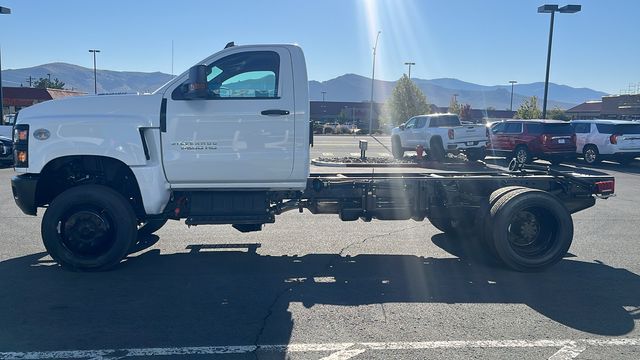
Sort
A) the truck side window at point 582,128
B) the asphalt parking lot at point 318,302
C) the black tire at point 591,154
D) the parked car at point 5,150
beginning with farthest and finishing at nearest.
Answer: the truck side window at point 582,128 → the black tire at point 591,154 → the parked car at point 5,150 → the asphalt parking lot at point 318,302

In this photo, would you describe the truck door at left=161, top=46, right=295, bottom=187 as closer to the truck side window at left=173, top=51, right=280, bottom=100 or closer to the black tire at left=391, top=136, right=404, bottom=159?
the truck side window at left=173, top=51, right=280, bottom=100

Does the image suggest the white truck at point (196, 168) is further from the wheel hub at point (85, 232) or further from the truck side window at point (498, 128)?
the truck side window at point (498, 128)

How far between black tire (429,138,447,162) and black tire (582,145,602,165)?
539 centimetres

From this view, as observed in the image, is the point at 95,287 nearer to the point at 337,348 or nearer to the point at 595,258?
the point at 337,348

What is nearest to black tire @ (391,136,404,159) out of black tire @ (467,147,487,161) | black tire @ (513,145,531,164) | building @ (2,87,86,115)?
black tire @ (467,147,487,161)

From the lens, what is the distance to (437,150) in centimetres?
2264

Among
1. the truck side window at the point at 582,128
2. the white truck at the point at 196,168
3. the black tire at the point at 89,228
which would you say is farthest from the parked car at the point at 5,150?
the truck side window at the point at 582,128

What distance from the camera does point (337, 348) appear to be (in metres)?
4.48

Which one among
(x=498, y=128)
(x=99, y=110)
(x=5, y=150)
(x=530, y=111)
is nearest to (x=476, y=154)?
(x=498, y=128)

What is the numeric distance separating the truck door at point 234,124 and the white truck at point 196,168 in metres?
0.01

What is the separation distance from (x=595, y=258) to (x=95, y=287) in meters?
6.14

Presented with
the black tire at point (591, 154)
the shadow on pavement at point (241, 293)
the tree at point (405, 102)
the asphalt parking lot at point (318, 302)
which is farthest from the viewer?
the tree at point (405, 102)

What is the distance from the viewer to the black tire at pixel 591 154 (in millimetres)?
21641

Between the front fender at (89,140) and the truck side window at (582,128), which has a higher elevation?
the truck side window at (582,128)
